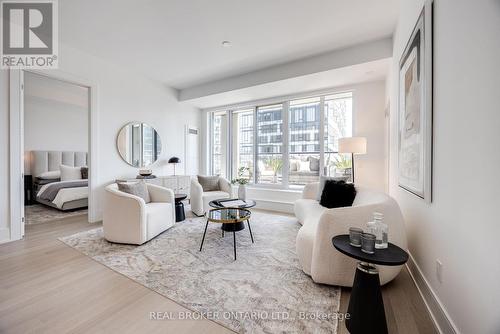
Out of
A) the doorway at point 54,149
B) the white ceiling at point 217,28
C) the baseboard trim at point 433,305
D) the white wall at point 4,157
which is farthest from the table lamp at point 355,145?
the doorway at point 54,149

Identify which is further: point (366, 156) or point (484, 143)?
point (366, 156)

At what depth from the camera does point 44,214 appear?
13.8ft

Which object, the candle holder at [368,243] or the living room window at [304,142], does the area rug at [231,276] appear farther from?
the living room window at [304,142]

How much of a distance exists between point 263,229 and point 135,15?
338cm

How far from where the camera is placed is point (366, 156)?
393 cm

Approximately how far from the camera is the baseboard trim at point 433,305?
1247mm

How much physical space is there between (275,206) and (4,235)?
428cm

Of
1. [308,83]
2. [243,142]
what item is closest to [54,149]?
[243,142]

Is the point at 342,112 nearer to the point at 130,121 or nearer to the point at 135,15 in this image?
the point at 135,15

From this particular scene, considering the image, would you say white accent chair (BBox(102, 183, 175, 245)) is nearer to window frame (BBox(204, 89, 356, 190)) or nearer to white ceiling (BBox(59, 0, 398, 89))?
white ceiling (BBox(59, 0, 398, 89))

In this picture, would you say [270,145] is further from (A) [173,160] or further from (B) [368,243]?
(B) [368,243]

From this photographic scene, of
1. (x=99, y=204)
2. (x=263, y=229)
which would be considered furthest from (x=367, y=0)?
(x=99, y=204)

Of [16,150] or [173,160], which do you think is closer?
[16,150]

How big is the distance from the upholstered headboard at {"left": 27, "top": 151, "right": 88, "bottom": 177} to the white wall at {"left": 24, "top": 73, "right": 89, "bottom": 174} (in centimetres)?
16
